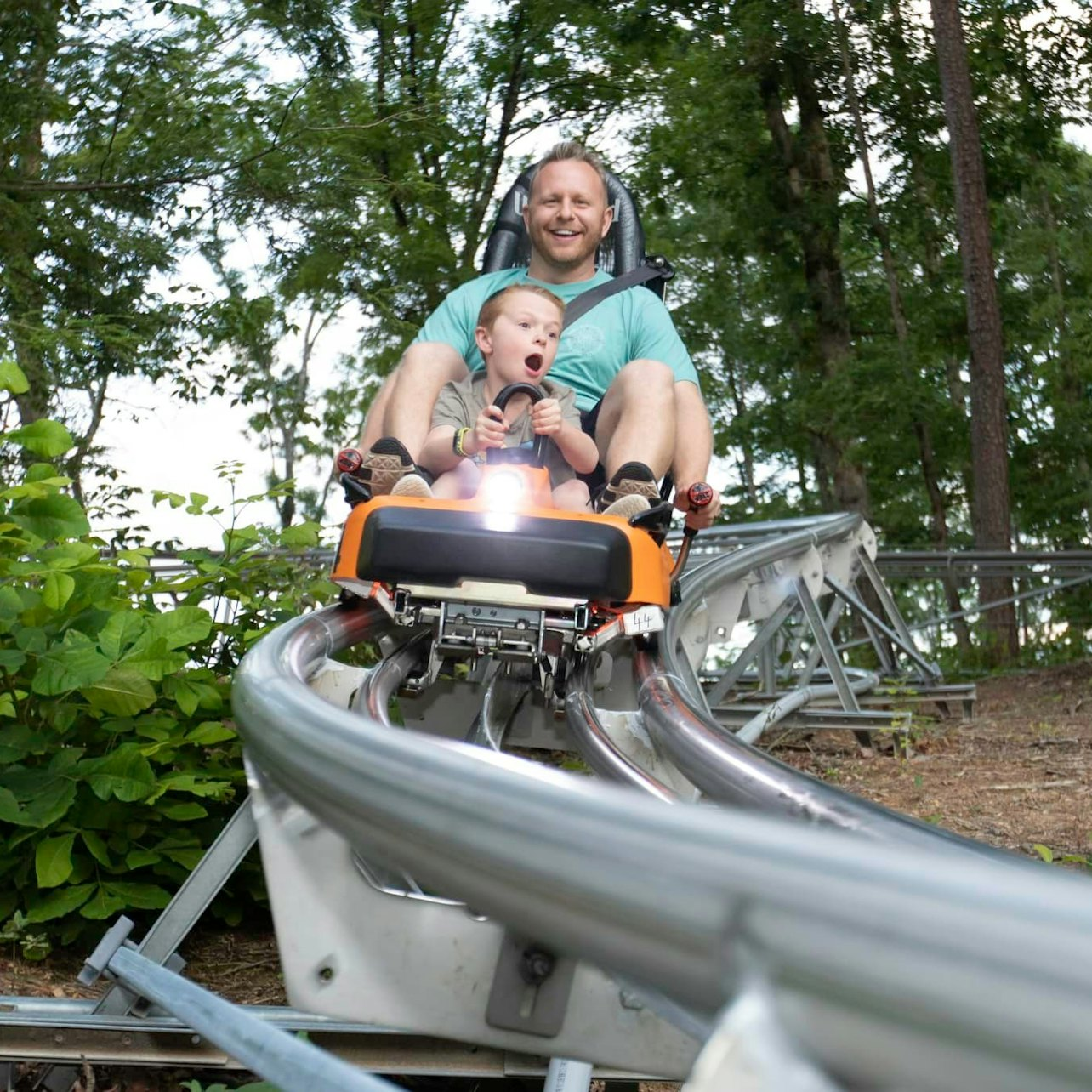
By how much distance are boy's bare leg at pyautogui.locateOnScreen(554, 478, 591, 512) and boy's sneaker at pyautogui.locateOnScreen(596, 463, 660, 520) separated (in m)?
0.25

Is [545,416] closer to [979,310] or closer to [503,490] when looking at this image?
[503,490]

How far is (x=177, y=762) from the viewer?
142 inches

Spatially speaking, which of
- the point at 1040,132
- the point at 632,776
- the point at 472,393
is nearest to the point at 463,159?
the point at 1040,132

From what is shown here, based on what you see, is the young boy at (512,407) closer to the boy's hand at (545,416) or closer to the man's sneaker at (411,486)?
the boy's hand at (545,416)

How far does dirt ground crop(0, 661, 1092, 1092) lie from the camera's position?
335 cm

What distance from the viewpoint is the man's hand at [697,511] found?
373 centimetres

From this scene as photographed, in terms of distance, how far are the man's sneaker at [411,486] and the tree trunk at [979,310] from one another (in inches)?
381

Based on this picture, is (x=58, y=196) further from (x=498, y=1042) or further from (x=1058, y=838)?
A: (x=498, y=1042)

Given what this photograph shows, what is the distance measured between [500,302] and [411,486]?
73 cm

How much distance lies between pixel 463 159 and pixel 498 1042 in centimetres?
1874

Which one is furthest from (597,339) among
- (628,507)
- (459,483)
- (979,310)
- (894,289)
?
(894,289)

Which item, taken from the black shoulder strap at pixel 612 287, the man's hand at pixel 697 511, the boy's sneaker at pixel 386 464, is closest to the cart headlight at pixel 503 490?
the boy's sneaker at pixel 386 464

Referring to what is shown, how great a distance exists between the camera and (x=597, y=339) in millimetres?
4410

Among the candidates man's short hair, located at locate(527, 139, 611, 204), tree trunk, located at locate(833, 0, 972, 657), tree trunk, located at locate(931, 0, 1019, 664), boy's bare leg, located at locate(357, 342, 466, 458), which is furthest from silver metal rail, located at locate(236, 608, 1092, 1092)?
tree trunk, located at locate(833, 0, 972, 657)
